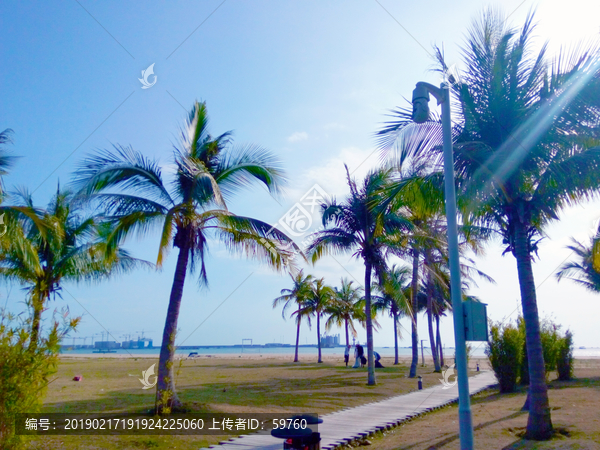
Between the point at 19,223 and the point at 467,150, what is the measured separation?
11.1m

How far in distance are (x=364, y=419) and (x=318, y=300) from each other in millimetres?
32395

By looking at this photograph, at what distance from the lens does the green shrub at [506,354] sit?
55.6ft

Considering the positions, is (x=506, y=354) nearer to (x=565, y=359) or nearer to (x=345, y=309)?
(x=565, y=359)

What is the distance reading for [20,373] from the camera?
5797 mm

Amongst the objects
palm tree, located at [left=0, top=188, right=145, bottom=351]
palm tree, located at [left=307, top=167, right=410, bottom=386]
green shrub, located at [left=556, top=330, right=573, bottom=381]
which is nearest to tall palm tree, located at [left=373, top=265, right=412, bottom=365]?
palm tree, located at [left=307, top=167, right=410, bottom=386]

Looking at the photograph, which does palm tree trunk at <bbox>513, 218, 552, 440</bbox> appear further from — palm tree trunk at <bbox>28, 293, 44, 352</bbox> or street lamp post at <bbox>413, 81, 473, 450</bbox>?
palm tree trunk at <bbox>28, 293, 44, 352</bbox>

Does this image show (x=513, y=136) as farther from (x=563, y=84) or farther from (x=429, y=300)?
(x=429, y=300)

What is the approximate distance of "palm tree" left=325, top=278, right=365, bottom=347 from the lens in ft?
143

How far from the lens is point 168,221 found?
10.5 meters

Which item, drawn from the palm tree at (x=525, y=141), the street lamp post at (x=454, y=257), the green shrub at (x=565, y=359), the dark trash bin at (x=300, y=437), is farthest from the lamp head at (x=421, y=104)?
the green shrub at (x=565, y=359)

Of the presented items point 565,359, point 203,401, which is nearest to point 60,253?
point 203,401

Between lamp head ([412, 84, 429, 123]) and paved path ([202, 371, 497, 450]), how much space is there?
5.99 meters

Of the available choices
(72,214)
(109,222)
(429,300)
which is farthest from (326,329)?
(109,222)

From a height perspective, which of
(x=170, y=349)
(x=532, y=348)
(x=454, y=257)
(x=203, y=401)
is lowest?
(x=203, y=401)
